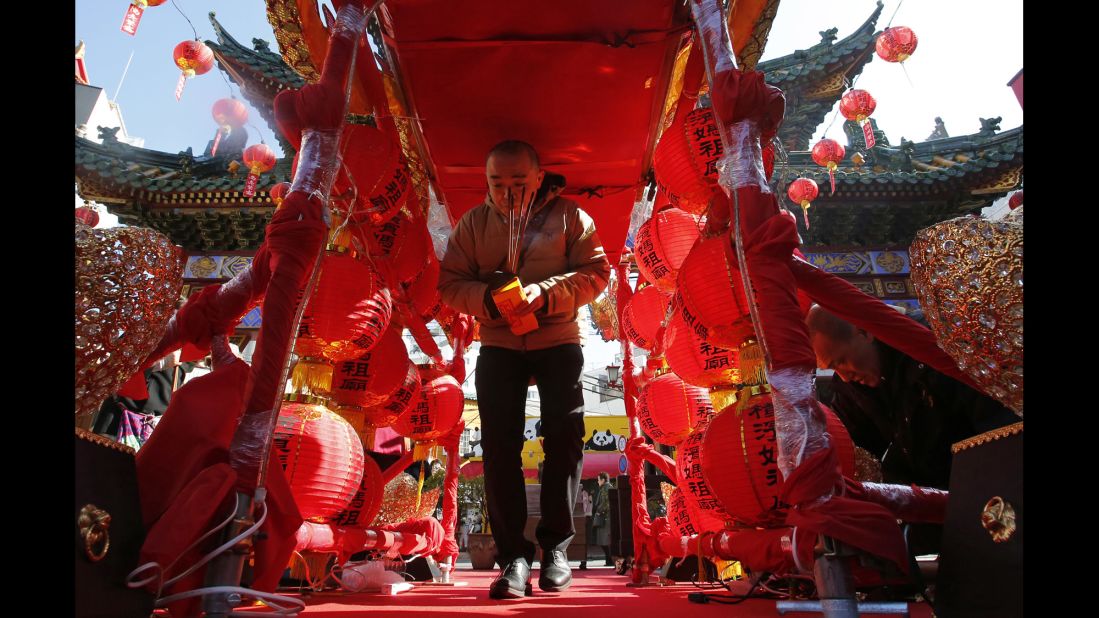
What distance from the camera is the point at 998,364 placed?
3.06ft

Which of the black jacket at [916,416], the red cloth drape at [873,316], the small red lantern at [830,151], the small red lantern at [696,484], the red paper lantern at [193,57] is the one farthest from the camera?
the small red lantern at [830,151]

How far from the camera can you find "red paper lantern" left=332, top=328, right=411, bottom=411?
222 cm

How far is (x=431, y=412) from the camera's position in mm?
3352

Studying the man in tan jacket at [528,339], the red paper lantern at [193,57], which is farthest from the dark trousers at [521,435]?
the red paper lantern at [193,57]

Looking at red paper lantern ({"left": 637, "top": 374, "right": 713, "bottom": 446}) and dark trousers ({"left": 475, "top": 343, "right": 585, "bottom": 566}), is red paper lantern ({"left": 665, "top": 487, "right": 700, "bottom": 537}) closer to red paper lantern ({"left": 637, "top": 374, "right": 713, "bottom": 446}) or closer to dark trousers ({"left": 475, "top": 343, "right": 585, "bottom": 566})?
red paper lantern ({"left": 637, "top": 374, "right": 713, "bottom": 446})

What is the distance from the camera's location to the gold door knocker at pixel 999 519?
881 mm

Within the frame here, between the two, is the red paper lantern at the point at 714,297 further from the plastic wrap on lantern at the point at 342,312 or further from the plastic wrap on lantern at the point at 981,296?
the plastic wrap on lantern at the point at 342,312

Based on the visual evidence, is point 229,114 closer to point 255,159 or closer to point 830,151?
point 255,159

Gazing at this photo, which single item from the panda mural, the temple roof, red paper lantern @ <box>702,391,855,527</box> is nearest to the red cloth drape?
red paper lantern @ <box>702,391,855,527</box>

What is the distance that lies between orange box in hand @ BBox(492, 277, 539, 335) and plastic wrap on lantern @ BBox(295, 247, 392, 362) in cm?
44

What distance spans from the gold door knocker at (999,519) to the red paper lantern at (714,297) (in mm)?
845

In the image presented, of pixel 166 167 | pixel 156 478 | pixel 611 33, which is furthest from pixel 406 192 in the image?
pixel 166 167

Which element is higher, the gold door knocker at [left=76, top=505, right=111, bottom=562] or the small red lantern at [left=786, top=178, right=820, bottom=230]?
the small red lantern at [left=786, top=178, right=820, bottom=230]

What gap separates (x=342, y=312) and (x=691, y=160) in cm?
128
